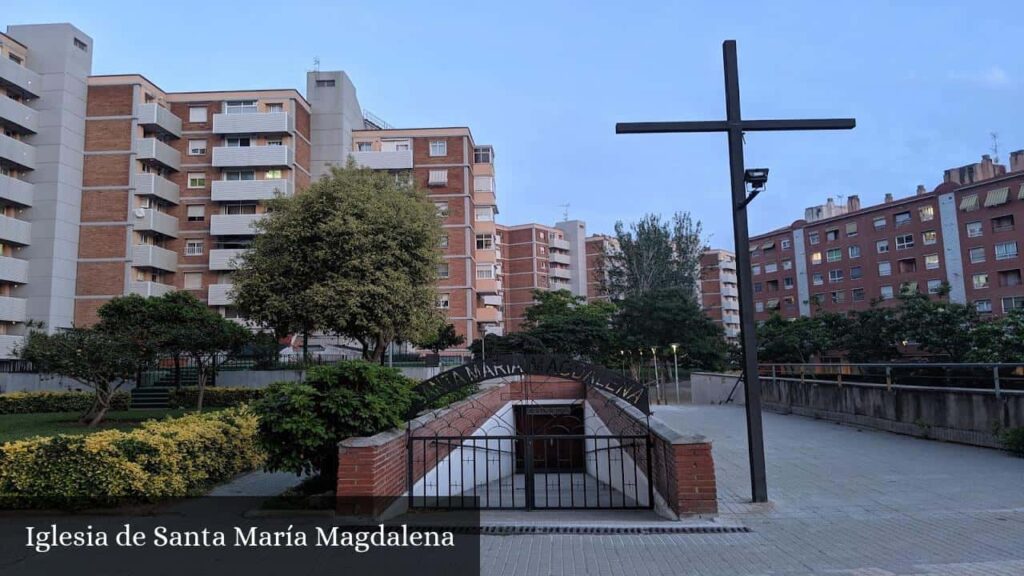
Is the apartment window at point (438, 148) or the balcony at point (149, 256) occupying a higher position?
the apartment window at point (438, 148)

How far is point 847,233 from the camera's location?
58.9 meters

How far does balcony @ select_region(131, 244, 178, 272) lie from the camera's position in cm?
3719

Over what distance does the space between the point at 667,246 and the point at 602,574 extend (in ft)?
156

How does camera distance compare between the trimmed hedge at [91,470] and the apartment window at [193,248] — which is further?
the apartment window at [193,248]

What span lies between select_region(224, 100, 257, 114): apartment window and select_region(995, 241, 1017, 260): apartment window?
5370 cm

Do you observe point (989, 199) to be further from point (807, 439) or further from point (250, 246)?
point (250, 246)

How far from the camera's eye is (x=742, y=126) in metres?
7.66

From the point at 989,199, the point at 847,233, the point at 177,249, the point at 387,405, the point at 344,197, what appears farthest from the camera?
the point at 847,233

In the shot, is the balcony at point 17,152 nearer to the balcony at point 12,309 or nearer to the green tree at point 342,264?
the balcony at point 12,309

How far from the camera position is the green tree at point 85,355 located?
48.6ft

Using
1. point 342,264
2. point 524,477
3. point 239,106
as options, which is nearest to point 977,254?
point 342,264

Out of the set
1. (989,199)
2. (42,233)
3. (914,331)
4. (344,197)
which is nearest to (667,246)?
(914,331)

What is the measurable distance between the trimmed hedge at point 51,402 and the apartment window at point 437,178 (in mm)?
24593

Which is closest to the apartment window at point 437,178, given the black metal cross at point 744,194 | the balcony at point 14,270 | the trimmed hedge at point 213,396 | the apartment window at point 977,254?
the trimmed hedge at point 213,396
